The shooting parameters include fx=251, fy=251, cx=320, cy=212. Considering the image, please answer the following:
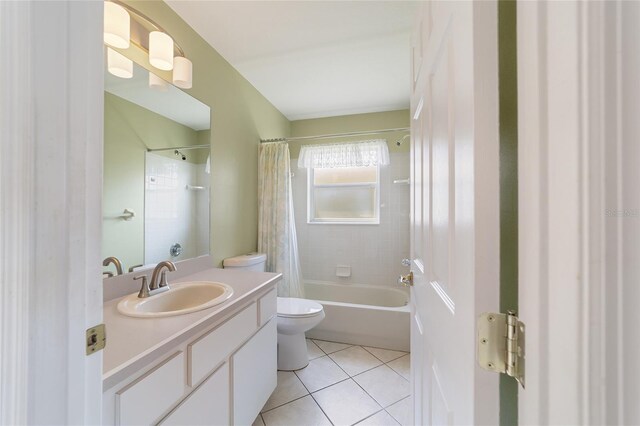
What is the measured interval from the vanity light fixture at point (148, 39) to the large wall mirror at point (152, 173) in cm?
10

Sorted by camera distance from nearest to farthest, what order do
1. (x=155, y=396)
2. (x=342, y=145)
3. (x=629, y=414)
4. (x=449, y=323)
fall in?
(x=629, y=414), (x=449, y=323), (x=155, y=396), (x=342, y=145)

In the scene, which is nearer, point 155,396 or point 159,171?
point 155,396

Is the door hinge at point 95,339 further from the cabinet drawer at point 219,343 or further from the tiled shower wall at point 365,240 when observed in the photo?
the tiled shower wall at point 365,240

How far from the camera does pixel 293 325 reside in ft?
6.12

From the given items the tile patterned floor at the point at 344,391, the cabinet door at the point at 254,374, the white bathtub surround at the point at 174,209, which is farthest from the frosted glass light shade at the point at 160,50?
the tile patterned floor at the point at 344,391

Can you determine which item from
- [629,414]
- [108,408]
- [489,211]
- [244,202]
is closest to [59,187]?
[108,408]

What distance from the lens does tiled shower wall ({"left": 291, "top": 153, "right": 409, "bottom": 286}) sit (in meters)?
2.92

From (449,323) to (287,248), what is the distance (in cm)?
208

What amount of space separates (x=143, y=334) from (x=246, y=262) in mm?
1234

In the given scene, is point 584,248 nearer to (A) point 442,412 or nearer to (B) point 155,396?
(A) point 442,412

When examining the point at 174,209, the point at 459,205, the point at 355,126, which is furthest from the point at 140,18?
the point at 355,126

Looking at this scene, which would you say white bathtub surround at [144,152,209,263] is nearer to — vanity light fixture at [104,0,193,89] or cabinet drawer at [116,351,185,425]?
vanity light fixture at [104,0,193,89]

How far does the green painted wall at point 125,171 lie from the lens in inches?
47.6

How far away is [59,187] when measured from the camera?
0.49 meters
